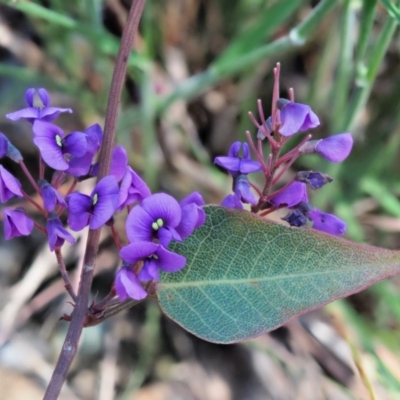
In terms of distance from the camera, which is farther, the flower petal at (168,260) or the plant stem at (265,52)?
the plant stem at (265,52)

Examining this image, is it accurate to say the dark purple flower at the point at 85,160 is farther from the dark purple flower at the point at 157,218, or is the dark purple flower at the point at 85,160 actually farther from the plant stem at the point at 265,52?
the plant stem at the point at 265,52

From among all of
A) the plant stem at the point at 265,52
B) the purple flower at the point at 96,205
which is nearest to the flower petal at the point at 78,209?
the purple flower at the point at 96,205

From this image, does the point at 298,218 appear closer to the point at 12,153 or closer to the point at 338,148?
the point at 338,148

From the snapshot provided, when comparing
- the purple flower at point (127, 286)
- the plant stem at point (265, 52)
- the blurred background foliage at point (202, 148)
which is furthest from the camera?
the blurred background foliage at point (202, 148)

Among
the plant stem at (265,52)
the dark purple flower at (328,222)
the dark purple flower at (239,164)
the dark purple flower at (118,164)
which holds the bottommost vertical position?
the plant stem at (265,52)

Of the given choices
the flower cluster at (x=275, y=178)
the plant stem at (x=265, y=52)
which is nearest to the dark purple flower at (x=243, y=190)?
the flower cluster at (x=275, y=178)

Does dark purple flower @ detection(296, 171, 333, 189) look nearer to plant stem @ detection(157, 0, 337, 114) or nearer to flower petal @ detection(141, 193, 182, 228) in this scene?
flower petal @ detection(141, 193, 182, 228)

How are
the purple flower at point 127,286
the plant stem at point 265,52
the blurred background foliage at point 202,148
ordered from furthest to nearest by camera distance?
1. the blurred background foliage at point 202,148
2. the plant stem at point 265,52
3. the purple flower at point 127,286

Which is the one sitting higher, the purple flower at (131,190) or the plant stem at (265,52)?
the purple flower at (131,190)

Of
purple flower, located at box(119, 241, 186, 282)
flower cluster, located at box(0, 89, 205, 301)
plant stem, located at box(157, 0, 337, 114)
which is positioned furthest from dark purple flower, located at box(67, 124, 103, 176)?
plant stem, located at box(157, 0, 337, 114)
